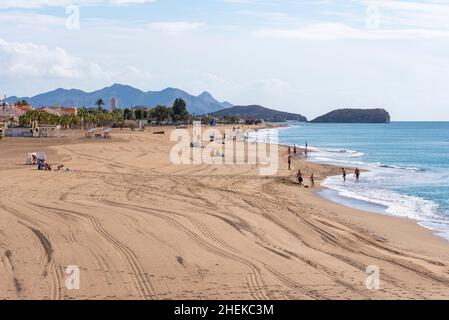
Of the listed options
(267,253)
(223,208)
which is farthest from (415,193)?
(267,253)

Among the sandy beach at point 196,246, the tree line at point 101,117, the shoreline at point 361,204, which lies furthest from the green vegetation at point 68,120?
the sandy beach at point 196,246

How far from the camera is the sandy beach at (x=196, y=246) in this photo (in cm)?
1104

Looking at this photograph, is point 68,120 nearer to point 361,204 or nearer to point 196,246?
point 361,204

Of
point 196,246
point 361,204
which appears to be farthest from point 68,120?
point 196,246

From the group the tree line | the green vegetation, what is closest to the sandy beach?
the green vegetation

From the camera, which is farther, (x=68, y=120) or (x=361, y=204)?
(x=68, y=120)

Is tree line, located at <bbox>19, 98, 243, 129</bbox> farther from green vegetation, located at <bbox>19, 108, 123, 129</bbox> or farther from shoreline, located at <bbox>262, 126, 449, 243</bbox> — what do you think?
shoreline, located at <bbox>262, 126, 449, 243</bbox>

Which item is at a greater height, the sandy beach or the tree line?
the tree line

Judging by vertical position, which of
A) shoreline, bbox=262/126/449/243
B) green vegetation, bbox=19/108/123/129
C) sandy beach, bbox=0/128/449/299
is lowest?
shoreline, bbox=262/126/449/243

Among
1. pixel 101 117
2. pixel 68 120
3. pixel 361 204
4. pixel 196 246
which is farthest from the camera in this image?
pixel 101 117

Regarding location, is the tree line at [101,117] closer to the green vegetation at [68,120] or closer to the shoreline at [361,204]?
the green vegetation at [68,120]

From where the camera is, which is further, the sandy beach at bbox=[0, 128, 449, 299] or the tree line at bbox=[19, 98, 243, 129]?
the tree line at bbox=[19, 98, 243, 129]

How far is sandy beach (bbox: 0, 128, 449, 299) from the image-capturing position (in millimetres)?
11039

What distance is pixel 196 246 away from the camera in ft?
46.7
